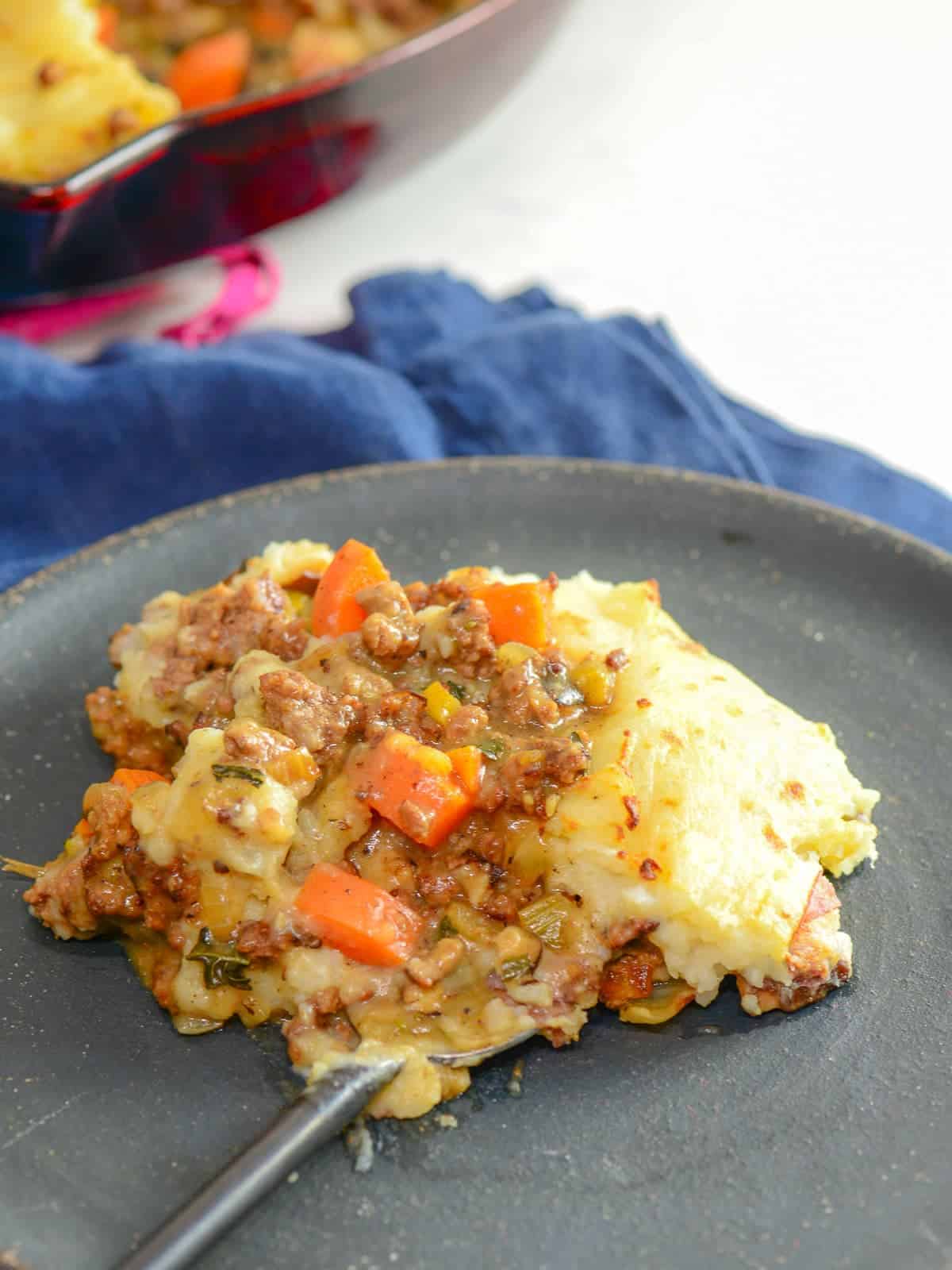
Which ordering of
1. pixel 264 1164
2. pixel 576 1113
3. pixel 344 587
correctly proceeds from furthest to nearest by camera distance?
pixel 344 587
pixel 576 1113
pixel 264 1164

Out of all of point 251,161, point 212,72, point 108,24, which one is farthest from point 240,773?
point 108,24

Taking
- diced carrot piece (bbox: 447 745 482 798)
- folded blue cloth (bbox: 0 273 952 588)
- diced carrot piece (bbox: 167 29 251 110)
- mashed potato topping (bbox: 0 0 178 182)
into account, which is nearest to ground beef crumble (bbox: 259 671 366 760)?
diced carrot piece (bbox: 447 745 482 798)

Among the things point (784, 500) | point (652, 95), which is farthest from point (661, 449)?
point (652, 95)

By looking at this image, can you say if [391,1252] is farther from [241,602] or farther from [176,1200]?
[241,602]

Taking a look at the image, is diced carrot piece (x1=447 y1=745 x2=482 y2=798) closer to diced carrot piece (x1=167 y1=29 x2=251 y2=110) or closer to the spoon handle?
A: the spoon handle


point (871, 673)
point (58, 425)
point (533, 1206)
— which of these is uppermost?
point (871, 673)

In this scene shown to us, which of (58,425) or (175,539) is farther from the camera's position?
(58,425)

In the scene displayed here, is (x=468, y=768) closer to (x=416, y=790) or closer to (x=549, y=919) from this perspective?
(x=416, y=790)
